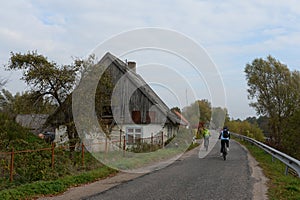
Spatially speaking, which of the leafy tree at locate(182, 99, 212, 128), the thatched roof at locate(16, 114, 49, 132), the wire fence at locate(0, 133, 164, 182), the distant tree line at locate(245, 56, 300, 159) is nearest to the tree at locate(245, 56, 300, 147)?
the distant tree line at locate(245, 56, 300, 159)

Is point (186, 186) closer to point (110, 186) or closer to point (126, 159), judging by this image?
point (110, 186)

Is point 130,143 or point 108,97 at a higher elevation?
point 108,97

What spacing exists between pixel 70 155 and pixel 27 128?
5871mm

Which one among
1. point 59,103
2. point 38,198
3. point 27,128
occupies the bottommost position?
point 38,198

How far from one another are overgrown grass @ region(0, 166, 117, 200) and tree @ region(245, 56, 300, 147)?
79.0 ft

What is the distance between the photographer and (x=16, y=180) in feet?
33.9

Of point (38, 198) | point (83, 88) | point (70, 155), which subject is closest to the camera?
point (38, 198)

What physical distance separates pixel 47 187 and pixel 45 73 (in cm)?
825

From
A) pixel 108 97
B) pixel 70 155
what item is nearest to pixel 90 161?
pixel 70 155

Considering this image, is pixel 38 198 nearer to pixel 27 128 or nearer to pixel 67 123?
pixel 67 123

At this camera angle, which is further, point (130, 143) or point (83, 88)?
point (130, 143)

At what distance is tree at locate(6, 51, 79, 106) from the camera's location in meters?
16.7

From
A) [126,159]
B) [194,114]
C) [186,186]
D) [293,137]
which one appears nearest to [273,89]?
[194,114]

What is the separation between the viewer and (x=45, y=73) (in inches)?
658
